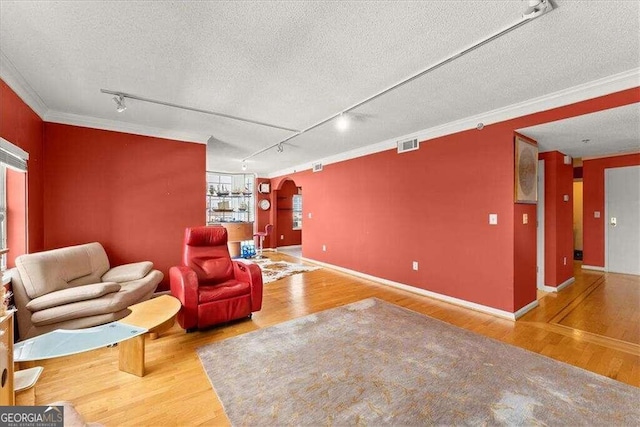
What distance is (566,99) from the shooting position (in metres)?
2.75

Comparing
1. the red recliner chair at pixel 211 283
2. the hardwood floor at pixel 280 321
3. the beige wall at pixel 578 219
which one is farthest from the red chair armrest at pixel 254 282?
the beige wall at pixel 578 219

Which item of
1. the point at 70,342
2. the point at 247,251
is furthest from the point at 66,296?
the point at 247,251

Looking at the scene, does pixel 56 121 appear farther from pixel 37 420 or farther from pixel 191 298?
pixel 37 420

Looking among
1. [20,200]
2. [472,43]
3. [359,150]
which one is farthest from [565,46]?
[20,200]

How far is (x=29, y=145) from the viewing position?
9.67 ft

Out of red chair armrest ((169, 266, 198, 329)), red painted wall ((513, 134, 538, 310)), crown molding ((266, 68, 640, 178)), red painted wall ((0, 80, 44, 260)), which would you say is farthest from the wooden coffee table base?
crown molding ((266, 68, 640, 178))

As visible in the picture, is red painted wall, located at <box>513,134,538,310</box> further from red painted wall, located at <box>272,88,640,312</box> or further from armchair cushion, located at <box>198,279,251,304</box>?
armchair cushion, located at <box>198,279,251,304</box>

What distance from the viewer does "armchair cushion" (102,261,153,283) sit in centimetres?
322

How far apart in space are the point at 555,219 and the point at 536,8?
3.85 m

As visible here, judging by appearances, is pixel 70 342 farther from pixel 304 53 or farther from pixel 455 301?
pixel 455 301

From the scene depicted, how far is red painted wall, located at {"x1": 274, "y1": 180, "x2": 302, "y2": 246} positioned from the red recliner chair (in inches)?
203

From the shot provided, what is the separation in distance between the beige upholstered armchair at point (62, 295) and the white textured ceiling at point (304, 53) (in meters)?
1.79

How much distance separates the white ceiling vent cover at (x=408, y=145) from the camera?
4.24 m

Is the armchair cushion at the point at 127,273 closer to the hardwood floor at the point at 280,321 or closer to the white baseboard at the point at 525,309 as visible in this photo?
the hardwood floor at the point at 280,321
